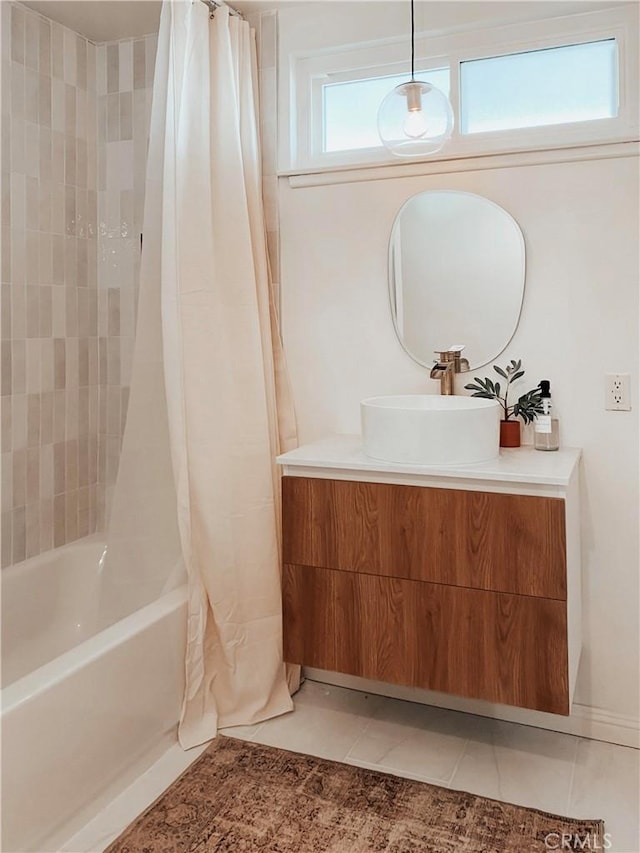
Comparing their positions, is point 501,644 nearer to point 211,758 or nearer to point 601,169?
point 211,758

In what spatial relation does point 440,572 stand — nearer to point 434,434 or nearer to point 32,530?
point 434,434

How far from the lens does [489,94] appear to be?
2.28 m

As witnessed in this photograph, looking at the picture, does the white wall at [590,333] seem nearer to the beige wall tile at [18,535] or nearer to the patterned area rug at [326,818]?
the patterned area rug at [326,818]

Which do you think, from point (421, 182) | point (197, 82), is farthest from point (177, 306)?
point (421, 182)

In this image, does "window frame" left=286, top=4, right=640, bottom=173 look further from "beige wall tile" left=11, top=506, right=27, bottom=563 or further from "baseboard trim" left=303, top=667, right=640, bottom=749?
"baseboard trim" left=303, top=667, right=640, bottom=749

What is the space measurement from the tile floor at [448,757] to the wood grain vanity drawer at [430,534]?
22.9 inches

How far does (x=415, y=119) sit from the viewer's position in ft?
6.66

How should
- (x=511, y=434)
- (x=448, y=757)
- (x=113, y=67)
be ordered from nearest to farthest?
(x=448, y=757) → (x=511, y=434) → (x=113, y=67)

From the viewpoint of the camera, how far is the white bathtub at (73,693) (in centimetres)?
163

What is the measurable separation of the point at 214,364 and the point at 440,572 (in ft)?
3.07

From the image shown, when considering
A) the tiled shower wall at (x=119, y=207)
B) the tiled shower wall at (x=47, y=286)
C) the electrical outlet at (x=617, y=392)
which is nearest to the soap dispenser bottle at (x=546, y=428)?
the electrical outlet at (x=617, y=392)

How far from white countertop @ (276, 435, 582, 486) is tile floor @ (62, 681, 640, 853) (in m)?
0.87

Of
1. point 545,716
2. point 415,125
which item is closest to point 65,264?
point 415,125

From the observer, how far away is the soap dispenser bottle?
218 centimetres
